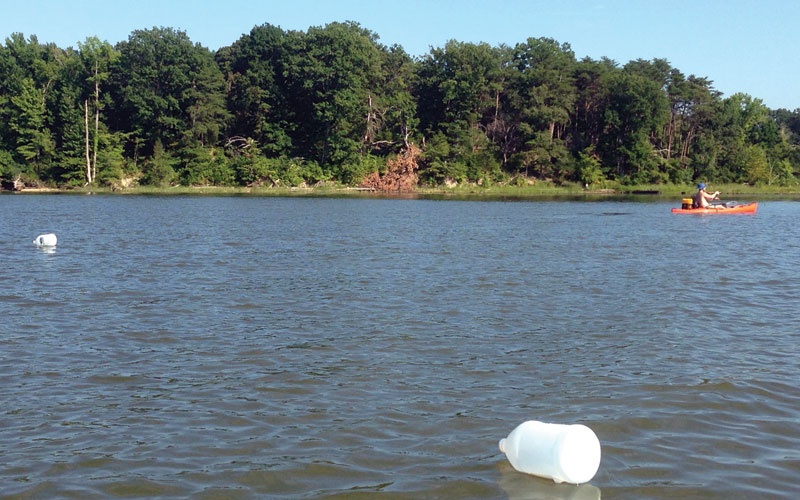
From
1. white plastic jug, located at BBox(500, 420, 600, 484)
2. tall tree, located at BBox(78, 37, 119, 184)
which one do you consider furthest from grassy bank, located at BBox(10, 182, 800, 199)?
white plastic jug, located at BBox(500, 420, 600, 484)

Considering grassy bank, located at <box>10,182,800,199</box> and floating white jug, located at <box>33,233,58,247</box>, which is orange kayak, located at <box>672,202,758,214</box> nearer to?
grassy bank, located at <box>10,182,800,199</box>

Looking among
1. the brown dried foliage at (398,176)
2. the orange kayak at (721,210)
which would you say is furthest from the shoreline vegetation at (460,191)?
the orange kayak at (721,210)

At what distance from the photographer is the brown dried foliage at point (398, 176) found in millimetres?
71062

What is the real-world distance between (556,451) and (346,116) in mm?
68852

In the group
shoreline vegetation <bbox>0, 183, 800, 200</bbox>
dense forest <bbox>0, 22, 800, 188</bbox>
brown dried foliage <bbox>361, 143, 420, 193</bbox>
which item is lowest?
shoreline vegetation <bbox>0, 183, 800, 200</bbox>

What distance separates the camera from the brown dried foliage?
71062 millimetres

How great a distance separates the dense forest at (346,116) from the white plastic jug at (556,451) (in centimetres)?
6640

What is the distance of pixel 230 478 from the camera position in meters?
5.74

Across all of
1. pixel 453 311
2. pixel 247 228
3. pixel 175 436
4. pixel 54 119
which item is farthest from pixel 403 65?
pixel 175 436

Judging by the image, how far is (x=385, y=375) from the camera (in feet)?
27.7

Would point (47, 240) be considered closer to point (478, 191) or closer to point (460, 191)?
point (460, 191)

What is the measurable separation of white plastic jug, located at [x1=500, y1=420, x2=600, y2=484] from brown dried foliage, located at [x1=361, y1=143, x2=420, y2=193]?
213ft

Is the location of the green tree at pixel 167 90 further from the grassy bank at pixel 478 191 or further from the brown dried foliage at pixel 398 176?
Answer: the brown dried foliage at pixel 398 176

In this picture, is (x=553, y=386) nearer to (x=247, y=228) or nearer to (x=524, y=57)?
(x=247, y=228)
